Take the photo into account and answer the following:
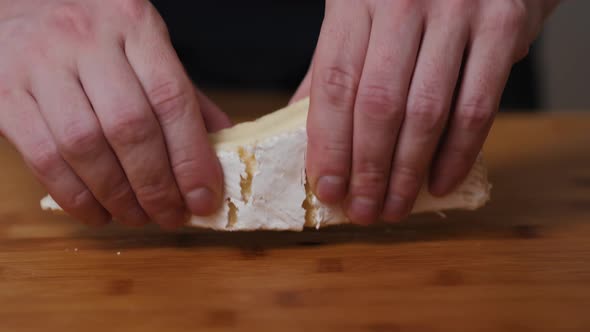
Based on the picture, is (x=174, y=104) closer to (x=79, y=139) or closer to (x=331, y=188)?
(x=79, y=139)

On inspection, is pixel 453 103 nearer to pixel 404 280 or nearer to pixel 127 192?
pixel 404 280

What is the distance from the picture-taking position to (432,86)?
0.87 metres

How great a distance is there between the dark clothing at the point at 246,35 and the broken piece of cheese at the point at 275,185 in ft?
2.72

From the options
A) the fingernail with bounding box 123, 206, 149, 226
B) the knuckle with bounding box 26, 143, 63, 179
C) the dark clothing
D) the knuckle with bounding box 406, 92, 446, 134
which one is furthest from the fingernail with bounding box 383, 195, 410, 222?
the dark clothing

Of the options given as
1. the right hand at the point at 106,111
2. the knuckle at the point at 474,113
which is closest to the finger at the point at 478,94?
the knuckle at the point at 474,113

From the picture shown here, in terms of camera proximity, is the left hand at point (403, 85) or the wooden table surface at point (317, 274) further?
the left hand at point (403, 85)

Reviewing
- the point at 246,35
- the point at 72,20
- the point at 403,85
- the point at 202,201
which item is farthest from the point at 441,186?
the point at 246,35

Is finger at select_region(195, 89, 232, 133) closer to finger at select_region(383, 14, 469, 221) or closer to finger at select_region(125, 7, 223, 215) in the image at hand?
finger at select_region(125, 7, 223, 215)

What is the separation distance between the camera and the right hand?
878mm

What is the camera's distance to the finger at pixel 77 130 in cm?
88

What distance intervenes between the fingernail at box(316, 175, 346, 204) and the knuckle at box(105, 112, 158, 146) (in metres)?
0.23

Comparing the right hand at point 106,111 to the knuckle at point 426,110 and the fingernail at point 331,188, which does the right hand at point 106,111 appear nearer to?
the fingernail at point 331,188

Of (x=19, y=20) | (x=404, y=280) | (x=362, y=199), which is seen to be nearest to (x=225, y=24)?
(x=19, y=20)

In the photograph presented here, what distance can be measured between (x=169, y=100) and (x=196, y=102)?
4cm
